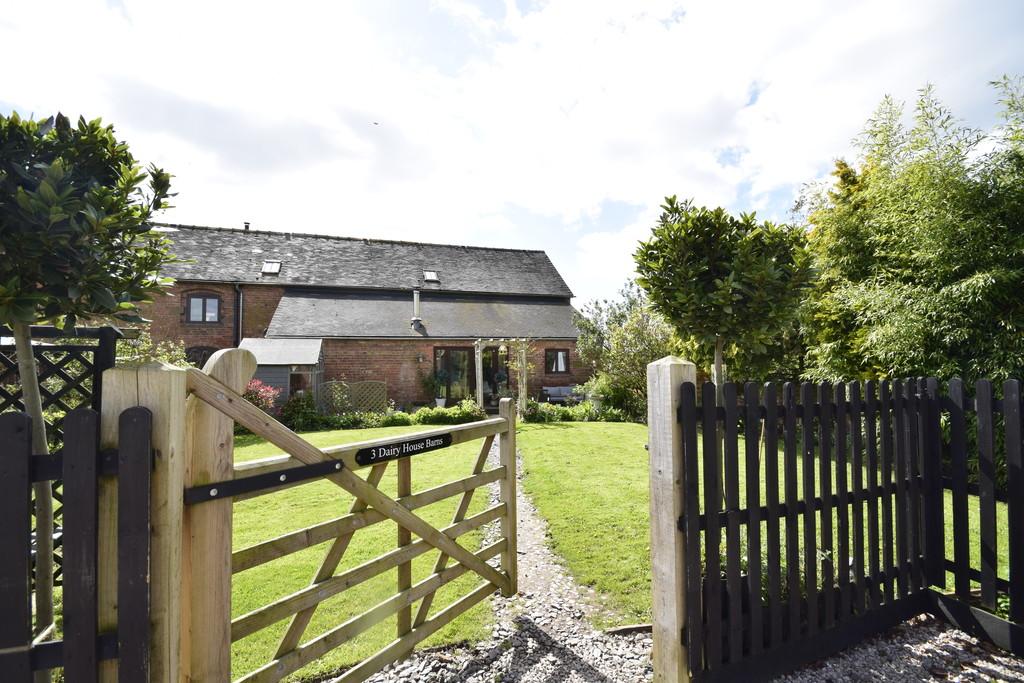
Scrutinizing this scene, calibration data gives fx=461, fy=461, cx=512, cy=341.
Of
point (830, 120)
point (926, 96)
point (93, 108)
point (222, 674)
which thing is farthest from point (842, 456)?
point (926, 96)

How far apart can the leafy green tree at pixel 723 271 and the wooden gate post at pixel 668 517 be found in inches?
139

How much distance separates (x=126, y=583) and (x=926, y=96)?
998 centimetres

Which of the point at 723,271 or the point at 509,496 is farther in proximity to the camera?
the point at 723,271

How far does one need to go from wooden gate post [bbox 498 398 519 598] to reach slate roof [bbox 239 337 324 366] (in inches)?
494

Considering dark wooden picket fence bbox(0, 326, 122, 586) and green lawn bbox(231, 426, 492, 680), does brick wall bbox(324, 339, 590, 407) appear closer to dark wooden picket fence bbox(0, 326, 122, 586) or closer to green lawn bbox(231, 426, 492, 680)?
green lawn bbox(231, 426, 492, 680)

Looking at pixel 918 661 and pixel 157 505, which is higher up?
pixel 157 505

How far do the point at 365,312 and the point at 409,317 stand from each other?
1.89m

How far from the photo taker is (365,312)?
19.6m

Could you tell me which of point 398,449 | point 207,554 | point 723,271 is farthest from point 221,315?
point 207,554

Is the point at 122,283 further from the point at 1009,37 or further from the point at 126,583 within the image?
the point at 1009,37

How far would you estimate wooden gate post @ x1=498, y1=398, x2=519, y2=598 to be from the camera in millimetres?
3713

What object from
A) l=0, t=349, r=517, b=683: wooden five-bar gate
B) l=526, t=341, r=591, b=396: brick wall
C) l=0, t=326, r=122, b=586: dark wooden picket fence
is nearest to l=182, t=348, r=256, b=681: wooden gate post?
l=0, t=349, r=517, b=683: wooden five-bar gate

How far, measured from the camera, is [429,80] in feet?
18.2

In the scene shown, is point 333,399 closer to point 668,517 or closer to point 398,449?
point 398,449
